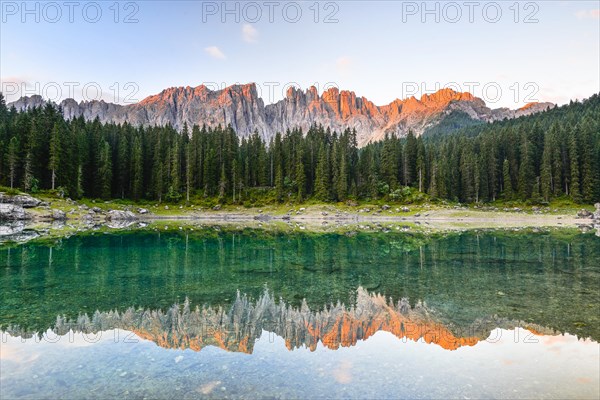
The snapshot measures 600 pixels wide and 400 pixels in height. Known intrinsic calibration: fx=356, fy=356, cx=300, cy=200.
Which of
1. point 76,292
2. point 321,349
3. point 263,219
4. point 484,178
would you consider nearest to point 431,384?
point 321,349

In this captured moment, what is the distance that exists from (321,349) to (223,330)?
3683 mm

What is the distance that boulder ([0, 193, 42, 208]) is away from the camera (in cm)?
6269

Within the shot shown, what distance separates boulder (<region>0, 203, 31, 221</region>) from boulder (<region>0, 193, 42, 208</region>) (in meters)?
1.67

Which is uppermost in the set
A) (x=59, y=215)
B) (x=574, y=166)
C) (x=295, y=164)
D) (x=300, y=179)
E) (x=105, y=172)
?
(x=295, y=164)

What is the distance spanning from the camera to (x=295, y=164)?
4368 inches

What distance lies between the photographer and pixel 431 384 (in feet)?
29.0

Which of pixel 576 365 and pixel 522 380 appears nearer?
pixel 522 380

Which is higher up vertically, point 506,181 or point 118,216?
point 506,181

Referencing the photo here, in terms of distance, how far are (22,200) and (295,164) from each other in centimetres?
6824

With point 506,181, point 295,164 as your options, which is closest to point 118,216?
point 295,164

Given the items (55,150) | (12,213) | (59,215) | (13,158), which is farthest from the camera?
(55,150)

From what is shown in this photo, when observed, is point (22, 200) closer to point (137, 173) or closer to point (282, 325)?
point (137, 173)

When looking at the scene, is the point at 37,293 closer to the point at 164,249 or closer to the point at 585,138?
the point at 164,249

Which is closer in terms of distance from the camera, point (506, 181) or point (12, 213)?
point (12, 213)
